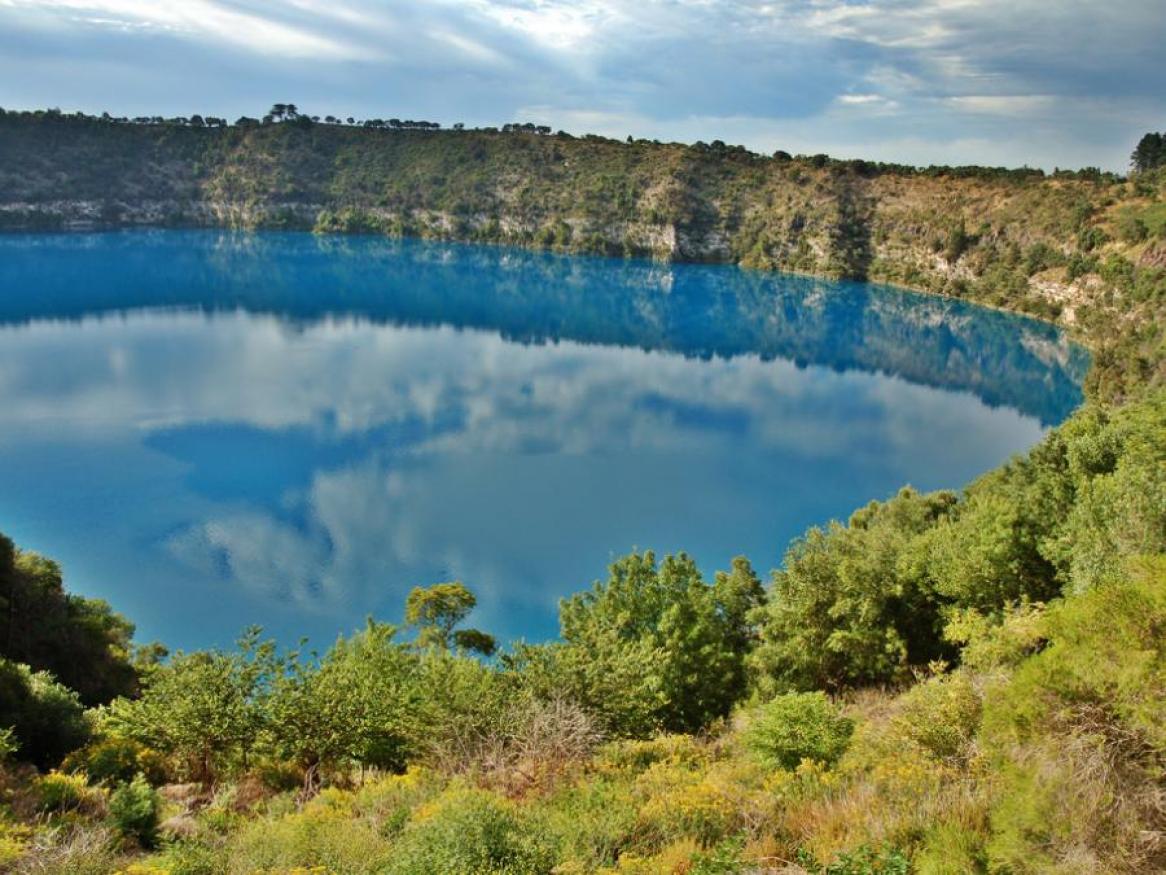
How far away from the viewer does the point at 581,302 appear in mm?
105375

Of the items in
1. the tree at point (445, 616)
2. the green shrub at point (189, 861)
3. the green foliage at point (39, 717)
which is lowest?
the tree at point (445, 616)

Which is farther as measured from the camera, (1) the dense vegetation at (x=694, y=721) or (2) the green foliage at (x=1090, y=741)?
(1) the dense vegetation at (x=694, y=721)

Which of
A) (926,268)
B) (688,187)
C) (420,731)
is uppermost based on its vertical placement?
(688,187)

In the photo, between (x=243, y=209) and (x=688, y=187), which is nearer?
(x=688, y=187)

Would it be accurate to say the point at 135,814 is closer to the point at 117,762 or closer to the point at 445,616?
the point at 117,762

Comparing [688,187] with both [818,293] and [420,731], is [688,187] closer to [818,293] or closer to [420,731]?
[818,293]

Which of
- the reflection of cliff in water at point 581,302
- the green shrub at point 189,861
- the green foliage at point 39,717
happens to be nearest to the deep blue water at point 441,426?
the reflection of cliff in water at point 581,302

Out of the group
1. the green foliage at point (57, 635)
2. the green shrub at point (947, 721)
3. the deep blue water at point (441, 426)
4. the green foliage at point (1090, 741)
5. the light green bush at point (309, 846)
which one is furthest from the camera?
the deep blue water at point (441, 426)

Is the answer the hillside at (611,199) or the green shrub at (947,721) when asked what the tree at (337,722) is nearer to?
the green shrub at (947,721)

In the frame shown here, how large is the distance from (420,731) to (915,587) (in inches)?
546

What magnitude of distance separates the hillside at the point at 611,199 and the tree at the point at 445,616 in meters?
91.1

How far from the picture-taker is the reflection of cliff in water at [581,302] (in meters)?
81.9

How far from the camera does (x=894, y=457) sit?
5134 centimetres

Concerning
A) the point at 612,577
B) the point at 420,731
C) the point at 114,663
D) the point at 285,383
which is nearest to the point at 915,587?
the point at 612,577
